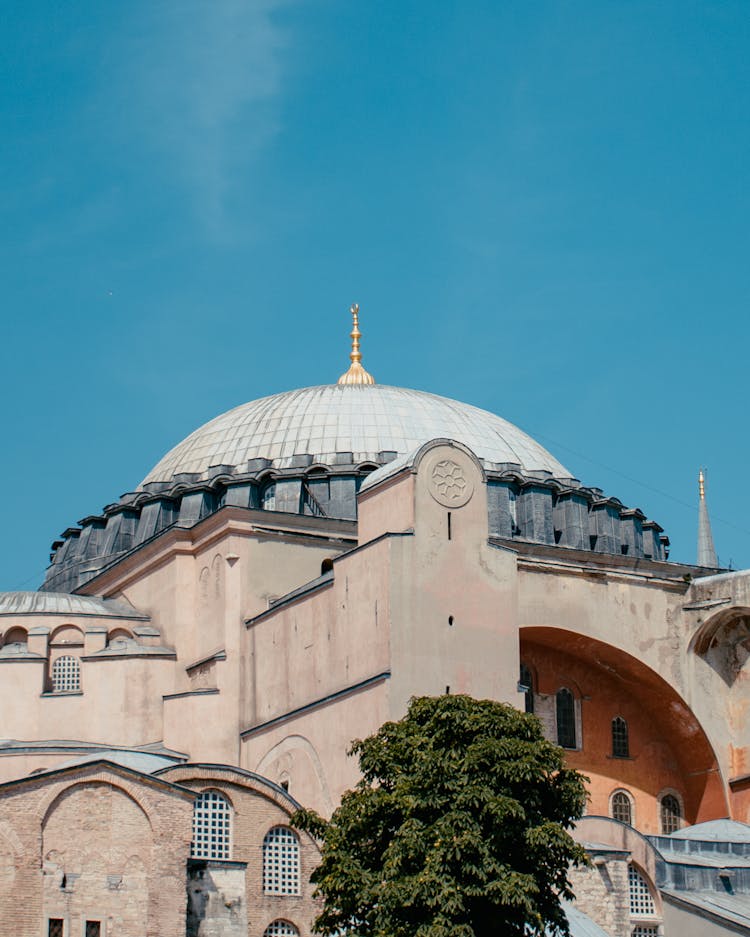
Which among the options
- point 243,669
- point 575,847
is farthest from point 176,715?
point 575,847

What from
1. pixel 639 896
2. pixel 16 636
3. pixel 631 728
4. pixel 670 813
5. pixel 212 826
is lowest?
pixel 639 896

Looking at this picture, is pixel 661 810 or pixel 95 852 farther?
pixel 661 810

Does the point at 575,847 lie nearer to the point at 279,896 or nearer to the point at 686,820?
the point at 279,896

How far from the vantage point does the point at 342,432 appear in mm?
47875

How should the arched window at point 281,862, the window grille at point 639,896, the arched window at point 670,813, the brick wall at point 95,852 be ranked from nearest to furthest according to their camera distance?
1. the brick wall at point 95,852
2. the arched window at point 281,862
3. the window grille at point 639,896
4. the arched window at point 670,813

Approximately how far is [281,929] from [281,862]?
1.21 meters

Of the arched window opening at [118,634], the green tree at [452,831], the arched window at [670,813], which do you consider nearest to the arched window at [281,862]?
the green tree at [452,831]

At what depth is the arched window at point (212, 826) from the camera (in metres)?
31.4

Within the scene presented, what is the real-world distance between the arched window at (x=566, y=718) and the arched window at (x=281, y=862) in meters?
11.5

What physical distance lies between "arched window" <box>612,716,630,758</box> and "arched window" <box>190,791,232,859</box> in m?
13.5

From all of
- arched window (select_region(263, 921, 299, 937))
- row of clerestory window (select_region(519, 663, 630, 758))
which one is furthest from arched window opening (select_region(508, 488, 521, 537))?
arched window (select_region(263, 921, 299, 937))

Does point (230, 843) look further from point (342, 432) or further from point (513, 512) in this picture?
point (342, 432)

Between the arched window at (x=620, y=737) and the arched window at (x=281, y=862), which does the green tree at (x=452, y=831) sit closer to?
the arched window at (x=281, y=862)

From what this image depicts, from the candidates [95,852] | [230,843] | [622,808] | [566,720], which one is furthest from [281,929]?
[622,808]
